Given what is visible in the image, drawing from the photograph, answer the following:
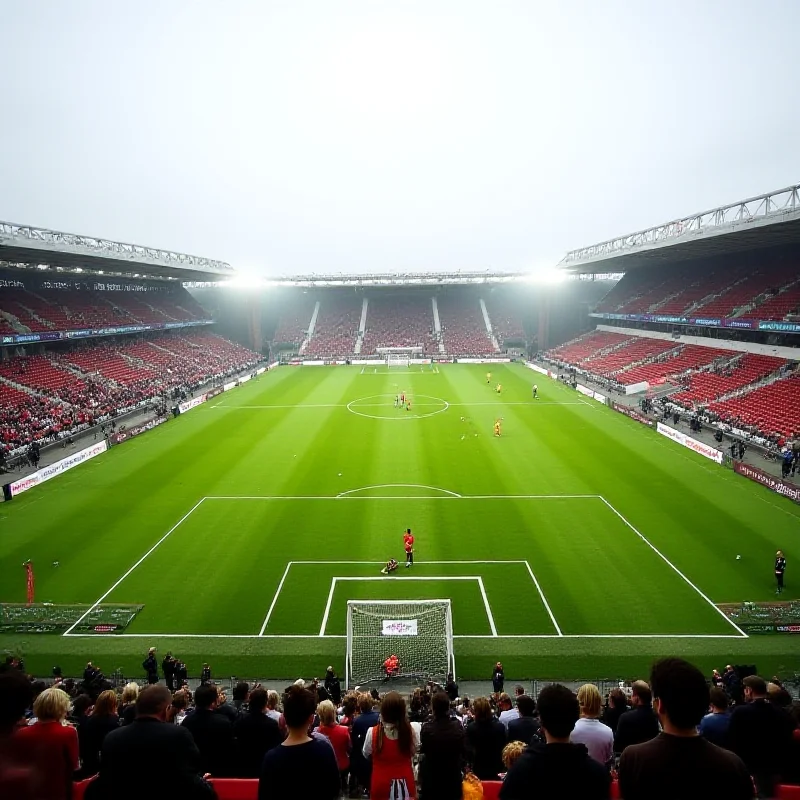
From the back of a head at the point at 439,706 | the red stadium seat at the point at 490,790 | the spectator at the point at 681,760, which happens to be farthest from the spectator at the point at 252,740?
the spectator at the point at 681,760

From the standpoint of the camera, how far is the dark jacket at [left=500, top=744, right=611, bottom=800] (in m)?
3.01

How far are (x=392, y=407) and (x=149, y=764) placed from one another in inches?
1663

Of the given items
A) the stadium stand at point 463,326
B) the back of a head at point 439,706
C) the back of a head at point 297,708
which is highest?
the stadium stand at point 463,326

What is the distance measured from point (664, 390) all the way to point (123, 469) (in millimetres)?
38988

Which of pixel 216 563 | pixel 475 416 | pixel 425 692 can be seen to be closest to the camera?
pixel 425 692

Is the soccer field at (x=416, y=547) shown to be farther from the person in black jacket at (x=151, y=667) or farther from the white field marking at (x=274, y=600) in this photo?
the person in black jacket at (x=151, y=667)

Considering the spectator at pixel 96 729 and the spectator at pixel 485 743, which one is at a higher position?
the spectator at pixel 96 729

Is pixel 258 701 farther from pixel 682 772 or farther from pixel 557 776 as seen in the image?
pixel 682 772

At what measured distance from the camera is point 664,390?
45.0 meters

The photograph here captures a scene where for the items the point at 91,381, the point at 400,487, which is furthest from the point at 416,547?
the point at 91,381

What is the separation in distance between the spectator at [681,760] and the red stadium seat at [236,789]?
298cm

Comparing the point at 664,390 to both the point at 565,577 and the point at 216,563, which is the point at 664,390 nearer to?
the point at 565,577

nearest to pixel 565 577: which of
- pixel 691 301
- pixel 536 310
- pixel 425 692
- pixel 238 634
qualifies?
pixel 425 692

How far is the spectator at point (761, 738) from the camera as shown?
4.73 meters
